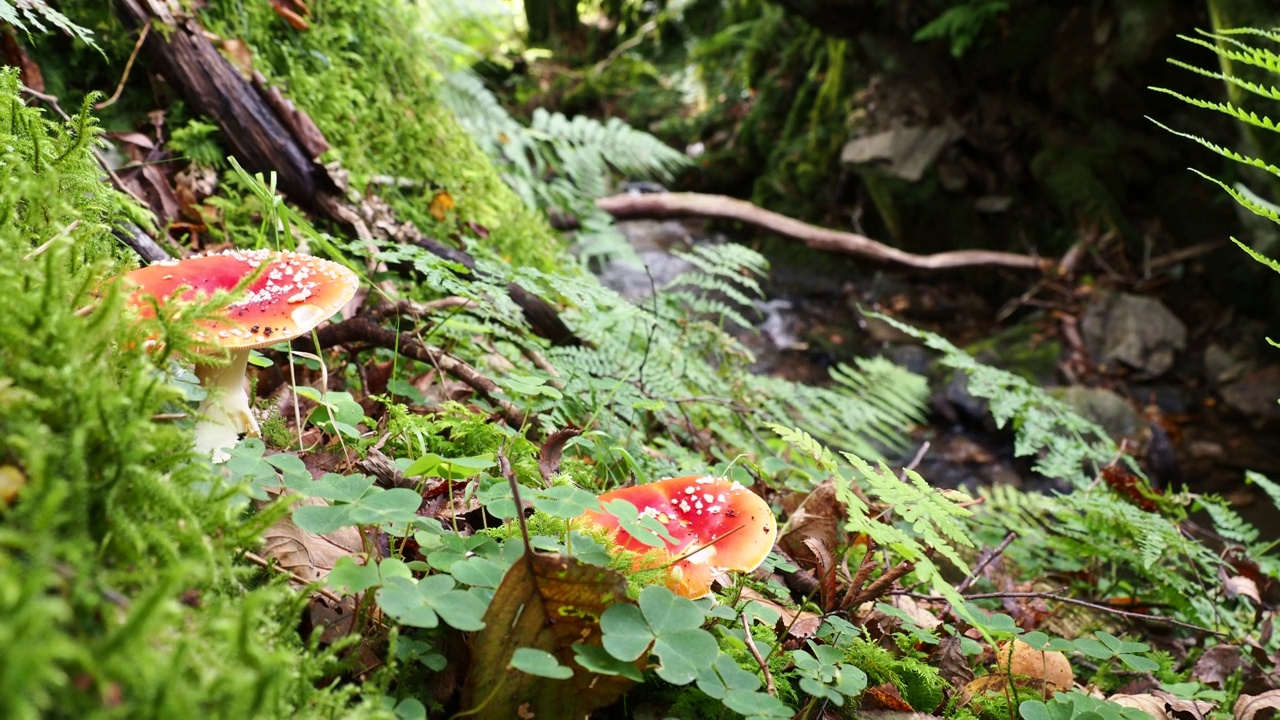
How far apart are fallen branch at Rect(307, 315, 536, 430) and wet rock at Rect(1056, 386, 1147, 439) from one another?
496cm

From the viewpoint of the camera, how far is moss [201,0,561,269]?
2883mm

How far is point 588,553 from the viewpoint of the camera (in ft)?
4.15

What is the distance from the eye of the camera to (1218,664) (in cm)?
205

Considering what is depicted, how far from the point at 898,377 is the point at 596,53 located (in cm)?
1177

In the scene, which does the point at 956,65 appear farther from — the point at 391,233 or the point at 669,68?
the point at 391,233

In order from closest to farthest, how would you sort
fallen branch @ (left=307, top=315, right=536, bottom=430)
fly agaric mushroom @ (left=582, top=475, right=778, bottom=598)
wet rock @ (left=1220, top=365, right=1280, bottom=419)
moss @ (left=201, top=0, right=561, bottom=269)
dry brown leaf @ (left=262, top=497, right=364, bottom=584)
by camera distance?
1. dry brown leaf @ (left=262, top=497, right=364, bottom=584)
2. fly agaric mushroom @ (left=582, top=475, right=778, bottom=598)
3. fallen branch @ (left=307, top=315, right=536, bottom=430)
4. moss @ (left=201, top=0, right=561, bottom=269)
5. wet rock @ (left=1220, top=365, right=1280, bottom=419)

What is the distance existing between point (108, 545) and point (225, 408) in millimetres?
677

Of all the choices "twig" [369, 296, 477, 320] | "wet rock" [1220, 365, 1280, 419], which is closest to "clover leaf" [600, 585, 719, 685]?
"twig" [369, 296, 477, 320]

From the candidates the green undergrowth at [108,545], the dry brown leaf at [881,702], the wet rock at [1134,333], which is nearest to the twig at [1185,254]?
the wet rock at [1134,333]

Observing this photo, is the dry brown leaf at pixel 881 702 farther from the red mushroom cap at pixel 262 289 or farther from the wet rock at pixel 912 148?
the wet rock at pixel 912 148

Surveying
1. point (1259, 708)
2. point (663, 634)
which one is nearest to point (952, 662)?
point (1259, 708)

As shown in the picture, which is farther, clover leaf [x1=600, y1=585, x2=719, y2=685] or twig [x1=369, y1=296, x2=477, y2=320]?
twig [x1=369, y1=296, x2=477, y2=320]

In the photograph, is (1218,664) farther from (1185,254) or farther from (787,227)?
(1185,254)

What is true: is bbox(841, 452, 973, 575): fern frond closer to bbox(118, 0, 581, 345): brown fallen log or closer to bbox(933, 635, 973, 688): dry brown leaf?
bbox(933, 635, 973, 688): dry brown leaf
